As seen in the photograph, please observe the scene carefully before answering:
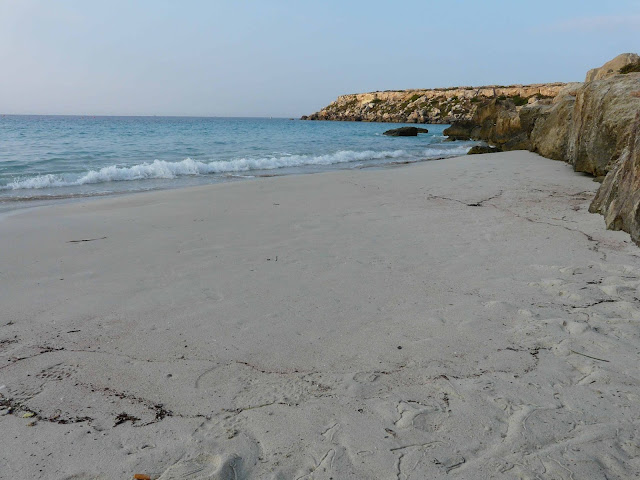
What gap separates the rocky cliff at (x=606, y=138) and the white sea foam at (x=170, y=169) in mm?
6537

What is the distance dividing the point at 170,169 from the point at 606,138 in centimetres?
1047

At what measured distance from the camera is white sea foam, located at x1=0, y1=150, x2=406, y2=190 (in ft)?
35.2

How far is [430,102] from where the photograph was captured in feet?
221

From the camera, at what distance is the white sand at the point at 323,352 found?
6.24 feet

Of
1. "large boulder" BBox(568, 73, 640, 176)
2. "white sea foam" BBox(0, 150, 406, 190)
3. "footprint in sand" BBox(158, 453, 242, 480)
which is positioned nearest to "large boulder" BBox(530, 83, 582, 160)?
"large boulder" BBox(568, 73, 640, 176)

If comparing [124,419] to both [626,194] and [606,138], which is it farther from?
[606,138]

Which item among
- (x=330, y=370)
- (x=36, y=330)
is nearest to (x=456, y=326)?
(x=330, y=370)

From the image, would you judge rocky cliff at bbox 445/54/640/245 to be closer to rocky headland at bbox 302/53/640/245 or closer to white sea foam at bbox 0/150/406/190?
rocky headland at bbox 302/53/640/245

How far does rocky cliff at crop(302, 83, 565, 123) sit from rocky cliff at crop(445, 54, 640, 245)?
130ft

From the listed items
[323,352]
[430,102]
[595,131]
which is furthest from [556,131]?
[430,102]

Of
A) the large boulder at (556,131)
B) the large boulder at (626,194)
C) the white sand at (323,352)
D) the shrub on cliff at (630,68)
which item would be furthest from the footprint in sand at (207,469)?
the shrub on cliff at (630,68)

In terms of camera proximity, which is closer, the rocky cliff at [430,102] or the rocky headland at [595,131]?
the rocky headland at [595,131]

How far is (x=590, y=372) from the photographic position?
8.11 ft

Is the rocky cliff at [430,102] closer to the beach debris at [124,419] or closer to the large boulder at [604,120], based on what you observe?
the large boulder at [604,120]
